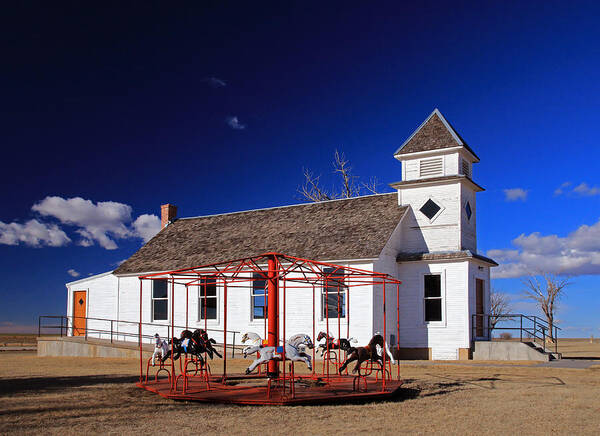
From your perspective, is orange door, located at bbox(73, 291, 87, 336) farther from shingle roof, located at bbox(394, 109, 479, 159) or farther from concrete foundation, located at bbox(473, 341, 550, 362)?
concrete foundation, located at bbox(473, 341, 550, 362)

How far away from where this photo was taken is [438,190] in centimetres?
2517

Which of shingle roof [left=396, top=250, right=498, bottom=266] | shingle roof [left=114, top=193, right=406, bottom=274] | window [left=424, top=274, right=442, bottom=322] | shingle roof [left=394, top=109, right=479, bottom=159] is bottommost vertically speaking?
window [left=424, top=274, right=442, bottom=322]

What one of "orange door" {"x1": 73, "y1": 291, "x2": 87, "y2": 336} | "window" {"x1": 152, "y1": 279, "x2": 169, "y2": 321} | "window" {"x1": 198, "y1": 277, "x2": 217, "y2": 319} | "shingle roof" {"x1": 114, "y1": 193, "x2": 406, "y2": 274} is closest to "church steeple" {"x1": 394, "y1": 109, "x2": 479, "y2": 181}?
"shingle roof" {"x1": 114, "y1": 193, "x2": 406, "y2": 274}

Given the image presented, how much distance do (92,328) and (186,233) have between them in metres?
6.78

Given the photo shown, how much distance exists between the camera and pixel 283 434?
9.72 meters

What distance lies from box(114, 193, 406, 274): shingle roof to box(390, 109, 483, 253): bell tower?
986mm

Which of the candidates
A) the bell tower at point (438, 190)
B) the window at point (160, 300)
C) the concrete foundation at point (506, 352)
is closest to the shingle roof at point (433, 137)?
the bell tower at point (438, 190)

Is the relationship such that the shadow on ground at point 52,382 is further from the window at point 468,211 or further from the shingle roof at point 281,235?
the window at point 468,211

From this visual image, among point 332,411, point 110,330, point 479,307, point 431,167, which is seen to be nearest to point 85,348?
point 110,330

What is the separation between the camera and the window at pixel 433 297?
24.2 meters

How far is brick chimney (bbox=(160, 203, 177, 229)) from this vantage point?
1364 inches

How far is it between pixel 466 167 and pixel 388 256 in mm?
5553

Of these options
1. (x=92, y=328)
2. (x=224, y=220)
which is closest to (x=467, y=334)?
(x=224, y=220)

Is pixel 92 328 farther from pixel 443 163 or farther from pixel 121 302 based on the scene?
pixel 443 163
